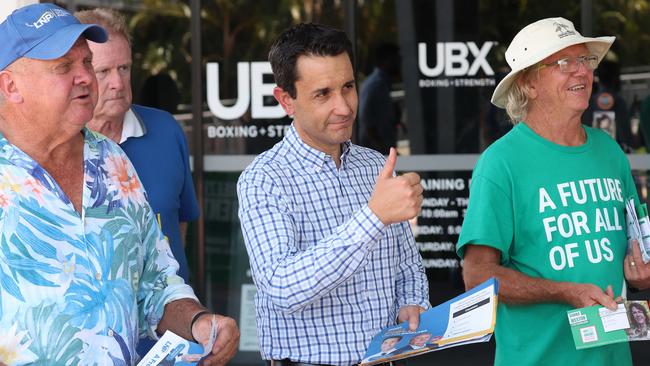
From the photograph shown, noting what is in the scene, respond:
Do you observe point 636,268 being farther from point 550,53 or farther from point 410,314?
point 410,314

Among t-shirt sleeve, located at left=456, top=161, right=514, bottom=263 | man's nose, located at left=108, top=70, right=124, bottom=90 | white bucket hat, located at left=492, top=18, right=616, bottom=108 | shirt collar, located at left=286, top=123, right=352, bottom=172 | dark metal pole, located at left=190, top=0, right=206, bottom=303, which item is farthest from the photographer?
dark metal pole, located at left=190, top=0, right=206, bottom=303

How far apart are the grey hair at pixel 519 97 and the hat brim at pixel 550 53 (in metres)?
0.02

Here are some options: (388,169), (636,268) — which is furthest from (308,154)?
(636,268)

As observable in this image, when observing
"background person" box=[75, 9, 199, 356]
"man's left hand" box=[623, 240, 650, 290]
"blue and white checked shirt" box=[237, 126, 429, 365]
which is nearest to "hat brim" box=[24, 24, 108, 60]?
"blue and white checked shirt" box=[237, 126, 429, 365]

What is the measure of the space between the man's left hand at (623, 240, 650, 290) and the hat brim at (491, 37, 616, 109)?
718mm

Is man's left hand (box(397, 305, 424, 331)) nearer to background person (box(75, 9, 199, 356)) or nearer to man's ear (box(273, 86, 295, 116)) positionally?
man's ear (box(273, 86, 295, 116))

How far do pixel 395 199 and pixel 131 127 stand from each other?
1656mm

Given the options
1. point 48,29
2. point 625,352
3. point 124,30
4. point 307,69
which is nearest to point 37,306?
point 48,29

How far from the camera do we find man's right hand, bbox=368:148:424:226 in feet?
8.82

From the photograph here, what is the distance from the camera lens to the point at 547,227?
3.49 m

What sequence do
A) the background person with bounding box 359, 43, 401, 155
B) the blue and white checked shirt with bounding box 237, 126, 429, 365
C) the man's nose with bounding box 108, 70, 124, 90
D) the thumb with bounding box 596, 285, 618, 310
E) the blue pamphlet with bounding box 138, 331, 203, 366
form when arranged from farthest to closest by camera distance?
1. the background person with bounding box 359, 43, 401, 155
2. the man's nose with bounding box 108, 70, 124, 90
3. the thumb with bounding box 596, 285, 618, 310
4. the blue and white checked shirt with bounding box 237, 126, 429, 365
5. the blue pamphlet with bounding box 138, 331, 203, 366

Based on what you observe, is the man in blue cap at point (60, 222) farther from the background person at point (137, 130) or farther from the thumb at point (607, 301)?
the thumb at point (607, 301)

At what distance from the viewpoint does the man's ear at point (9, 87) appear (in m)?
2.66

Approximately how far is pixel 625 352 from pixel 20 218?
2188mm
